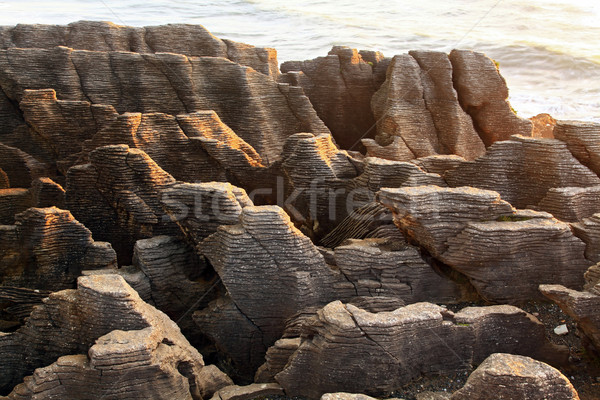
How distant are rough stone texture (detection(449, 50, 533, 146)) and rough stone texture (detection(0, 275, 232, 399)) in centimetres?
999

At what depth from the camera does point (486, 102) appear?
15.9 meters

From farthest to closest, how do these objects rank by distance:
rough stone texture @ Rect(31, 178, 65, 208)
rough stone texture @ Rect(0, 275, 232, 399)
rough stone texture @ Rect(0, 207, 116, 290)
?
1. rough stone texture @ Rect(31, 178, 65, 208)
2. rough stone texture @ Rect(0, 207, 116, 290)
3. rough stone texture @ Rect(0, 275, 232, 399)

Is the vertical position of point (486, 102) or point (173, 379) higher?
point (486, 102)

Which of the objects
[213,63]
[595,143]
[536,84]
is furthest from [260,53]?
[536,84]

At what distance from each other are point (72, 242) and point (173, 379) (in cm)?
423

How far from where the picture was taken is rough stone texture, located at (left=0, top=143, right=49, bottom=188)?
1394 centimetres

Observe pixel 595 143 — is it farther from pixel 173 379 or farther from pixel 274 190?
pixel 173 379

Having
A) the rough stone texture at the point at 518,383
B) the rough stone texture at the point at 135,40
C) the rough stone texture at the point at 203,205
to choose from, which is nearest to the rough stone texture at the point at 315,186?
the rough stone texture at the point at 203,205

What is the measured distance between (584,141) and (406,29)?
3142 cm

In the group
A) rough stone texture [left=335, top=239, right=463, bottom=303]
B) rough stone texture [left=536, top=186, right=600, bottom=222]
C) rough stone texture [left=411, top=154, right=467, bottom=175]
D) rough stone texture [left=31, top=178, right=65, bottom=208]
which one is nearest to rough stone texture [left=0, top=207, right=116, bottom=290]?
rough stone texture [left=31, top=178, right=65, bottom=208]

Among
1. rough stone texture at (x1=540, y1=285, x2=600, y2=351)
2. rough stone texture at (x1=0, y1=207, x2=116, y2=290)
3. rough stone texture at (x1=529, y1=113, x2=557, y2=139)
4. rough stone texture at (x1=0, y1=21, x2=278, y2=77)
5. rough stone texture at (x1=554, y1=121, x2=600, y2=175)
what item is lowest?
rough stone texture at (x1=0, y1=207, x2=116, y2=290)

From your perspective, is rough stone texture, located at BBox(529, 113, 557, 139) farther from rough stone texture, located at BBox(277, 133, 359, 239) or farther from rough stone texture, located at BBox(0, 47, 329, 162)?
rough stone texture, located at BBox(277, 133, 359, 239)

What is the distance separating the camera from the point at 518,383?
719cm

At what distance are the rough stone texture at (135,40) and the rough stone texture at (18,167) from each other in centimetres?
261
